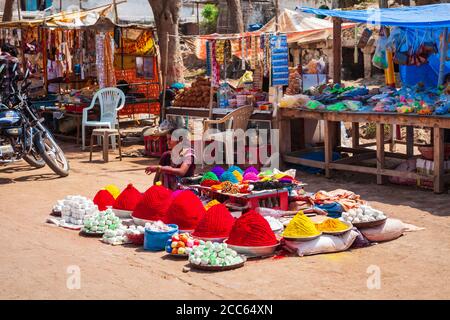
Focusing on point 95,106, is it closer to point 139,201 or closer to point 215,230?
point 139,201

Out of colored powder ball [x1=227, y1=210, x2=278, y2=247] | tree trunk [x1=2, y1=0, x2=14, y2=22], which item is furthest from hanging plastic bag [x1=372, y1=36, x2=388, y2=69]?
tree trunk [x1=2, y1=0, x2=14, y2=22]

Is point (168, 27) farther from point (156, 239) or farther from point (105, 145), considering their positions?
point (156, 239)

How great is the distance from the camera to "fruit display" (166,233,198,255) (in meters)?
6.56

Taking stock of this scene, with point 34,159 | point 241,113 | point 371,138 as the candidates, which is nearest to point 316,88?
point 241,113

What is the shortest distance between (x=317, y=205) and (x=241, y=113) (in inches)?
159

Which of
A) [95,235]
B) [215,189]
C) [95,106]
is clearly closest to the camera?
[95,235]

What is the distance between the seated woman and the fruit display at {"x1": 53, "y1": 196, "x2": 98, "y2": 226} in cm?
82

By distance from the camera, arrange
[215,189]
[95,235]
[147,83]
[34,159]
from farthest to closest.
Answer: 1. [147,83]
2. [34,159]
3. [215,189]
4. [95,235]

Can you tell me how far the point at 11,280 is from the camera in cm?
588

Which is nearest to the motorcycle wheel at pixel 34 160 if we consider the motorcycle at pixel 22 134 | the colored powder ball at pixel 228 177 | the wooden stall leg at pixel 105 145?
the motorcycle at pixel 22 134

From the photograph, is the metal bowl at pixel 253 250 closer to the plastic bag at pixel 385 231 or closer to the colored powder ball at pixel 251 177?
the plastic bag at pixel 385 231

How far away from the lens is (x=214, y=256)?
6.19m

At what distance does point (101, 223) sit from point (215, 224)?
4.57 ft

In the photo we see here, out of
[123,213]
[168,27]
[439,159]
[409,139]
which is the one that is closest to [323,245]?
[123,213]
